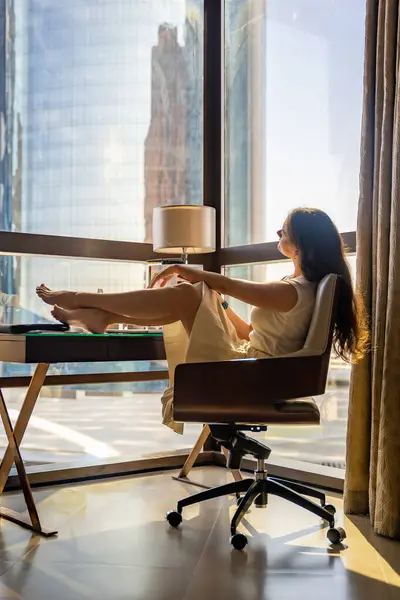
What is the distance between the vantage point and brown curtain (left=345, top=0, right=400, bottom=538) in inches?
104

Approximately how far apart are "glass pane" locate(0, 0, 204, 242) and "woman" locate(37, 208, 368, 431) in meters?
1.02

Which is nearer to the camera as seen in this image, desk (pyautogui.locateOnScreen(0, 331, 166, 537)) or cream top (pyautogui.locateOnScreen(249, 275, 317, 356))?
desk (pyautogui.locateOnScreen(0, 331, 166, 537))

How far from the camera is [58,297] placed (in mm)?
2611

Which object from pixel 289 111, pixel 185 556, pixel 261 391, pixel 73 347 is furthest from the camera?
pixel 289 111

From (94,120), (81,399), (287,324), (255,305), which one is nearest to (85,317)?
(255,305)

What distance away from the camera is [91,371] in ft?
11.8

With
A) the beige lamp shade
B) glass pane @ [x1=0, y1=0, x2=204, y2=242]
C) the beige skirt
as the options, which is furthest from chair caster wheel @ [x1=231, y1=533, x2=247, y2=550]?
glass pane @ [x1=0, y1=0, x2=204, y2=242]

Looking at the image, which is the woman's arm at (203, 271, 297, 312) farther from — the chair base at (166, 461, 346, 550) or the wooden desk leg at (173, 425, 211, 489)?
the wooden desk leg at (173, 425, 211, 489)

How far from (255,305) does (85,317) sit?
2.12 feet

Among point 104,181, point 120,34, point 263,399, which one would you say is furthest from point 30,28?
point 263,399

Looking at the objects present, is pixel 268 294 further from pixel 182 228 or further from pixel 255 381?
pixel 182 228

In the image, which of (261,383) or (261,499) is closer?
(261,383)

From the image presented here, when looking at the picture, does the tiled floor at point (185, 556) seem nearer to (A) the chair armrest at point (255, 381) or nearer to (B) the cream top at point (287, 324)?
(A) the chair armrest at point (255, 381)

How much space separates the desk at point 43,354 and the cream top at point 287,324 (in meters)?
0.44
